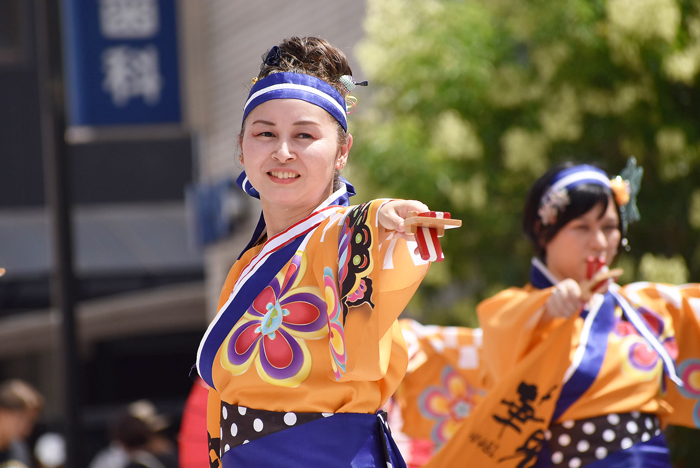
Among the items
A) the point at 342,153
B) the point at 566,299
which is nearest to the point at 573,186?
the point at 566,299

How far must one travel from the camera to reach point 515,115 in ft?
16.4

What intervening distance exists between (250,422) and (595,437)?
47.8 inches

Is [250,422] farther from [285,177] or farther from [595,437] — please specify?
[595,437]

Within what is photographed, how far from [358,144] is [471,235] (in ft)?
2.60

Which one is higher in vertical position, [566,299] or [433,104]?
[433,104]

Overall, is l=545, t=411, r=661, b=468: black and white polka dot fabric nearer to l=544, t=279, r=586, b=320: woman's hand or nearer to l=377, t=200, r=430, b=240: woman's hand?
l=544, t=279, r=586, b=320: woman's hand

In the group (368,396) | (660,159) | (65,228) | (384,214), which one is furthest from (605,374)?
(65,228)

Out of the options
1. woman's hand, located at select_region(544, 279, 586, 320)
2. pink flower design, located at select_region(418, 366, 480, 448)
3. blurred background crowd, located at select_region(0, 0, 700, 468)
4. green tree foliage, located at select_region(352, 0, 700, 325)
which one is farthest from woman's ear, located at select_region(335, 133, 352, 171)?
green tree foliage, located at select_region(352, 0, 700, 325)

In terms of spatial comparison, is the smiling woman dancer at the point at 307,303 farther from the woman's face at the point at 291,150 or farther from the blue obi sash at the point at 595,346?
the blue obi sash at the point at 595,346

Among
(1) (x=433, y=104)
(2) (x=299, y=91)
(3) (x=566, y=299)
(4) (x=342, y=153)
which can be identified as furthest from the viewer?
(1) (x=433, y=104)

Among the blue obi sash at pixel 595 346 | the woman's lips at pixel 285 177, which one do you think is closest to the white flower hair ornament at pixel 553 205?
the blue obi sash at pixel 595 346

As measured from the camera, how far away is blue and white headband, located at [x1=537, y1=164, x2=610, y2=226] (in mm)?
2893

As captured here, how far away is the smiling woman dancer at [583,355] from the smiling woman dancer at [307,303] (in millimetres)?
852

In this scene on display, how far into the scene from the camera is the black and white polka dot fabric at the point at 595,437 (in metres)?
2.63
